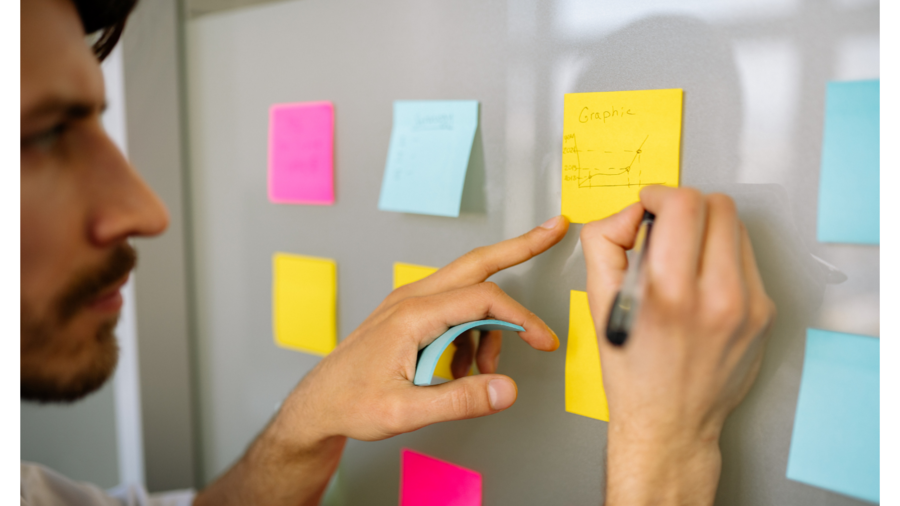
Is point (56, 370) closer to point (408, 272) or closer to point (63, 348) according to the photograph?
point (63, 348)

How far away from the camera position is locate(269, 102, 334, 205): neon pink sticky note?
2.26 ft

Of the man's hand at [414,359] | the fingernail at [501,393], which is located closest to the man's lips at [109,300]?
the man's hand at [414,359]

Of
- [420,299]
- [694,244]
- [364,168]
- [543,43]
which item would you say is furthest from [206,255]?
[694,244]

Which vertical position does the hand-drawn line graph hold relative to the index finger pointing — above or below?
above

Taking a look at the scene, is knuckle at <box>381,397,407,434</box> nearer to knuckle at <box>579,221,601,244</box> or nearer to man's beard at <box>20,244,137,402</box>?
knuckle at <box>579,221,601,244</box>

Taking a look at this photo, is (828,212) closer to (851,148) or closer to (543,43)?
(851,148)

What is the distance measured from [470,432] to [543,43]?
0.44 meters

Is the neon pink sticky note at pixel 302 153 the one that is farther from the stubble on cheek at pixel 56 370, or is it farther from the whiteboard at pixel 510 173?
the stubble on cheek at pixel 56 370

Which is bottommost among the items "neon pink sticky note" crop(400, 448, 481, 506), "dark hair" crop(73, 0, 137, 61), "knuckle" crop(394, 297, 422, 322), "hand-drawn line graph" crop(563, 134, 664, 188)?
"neon pink sticky note" crop(400, 448, 481, 506)

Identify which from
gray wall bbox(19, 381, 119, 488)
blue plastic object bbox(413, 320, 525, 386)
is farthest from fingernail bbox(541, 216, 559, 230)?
gray wall bbox(19, 381, 119, 488)

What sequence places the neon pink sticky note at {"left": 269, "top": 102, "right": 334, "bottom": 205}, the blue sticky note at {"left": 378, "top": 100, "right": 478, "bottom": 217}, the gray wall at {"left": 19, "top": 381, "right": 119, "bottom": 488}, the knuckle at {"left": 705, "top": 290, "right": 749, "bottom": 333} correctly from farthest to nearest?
the gray wall at {"left": 19, "top": 381, "right": 119, "bottom": 488}
the neon pink sticky note at {"left": 269, "top": 102, "right": 334, "bottom": 205}
the blue sticky note at {"left": 378, "top": 100, "right": 478, "bottom": 217}
the knuckle at {"left": 705, "top": 290, "right": 749, "bottom": 333}

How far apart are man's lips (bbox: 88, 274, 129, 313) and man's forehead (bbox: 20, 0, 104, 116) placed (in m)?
0.24

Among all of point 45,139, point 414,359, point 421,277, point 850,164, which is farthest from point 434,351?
point 45,139

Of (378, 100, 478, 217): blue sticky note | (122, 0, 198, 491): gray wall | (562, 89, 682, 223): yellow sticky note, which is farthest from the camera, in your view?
(122, 0, 198, 491): gray wall
